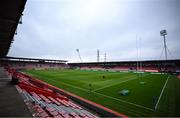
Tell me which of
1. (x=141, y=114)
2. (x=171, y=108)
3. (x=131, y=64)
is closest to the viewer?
(x=141, y=114)

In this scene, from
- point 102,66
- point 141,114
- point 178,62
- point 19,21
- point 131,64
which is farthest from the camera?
point 102,66

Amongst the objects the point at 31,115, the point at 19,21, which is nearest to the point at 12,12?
the point at 19,21

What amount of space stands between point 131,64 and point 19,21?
59857 millimetres

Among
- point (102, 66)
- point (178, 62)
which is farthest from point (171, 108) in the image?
point (102, 66)

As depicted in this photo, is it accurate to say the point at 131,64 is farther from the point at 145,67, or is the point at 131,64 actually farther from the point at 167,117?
the point at 167,117

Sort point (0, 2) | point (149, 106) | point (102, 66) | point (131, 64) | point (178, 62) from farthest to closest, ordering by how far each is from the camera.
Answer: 1. point (102, 66)
2. point (131, 64)
3. point (178, 62)
4. point (149, 106)
5. point (0, 2)

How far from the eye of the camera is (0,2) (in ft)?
20.2

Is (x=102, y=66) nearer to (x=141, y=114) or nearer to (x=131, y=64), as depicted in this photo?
(x=131, y=64)

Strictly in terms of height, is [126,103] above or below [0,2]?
below

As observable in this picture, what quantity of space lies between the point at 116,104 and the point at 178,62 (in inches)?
1878

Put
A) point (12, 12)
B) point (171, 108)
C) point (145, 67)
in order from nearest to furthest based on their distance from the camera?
point (12, 12) < point (171, 108) < point (145, 67)

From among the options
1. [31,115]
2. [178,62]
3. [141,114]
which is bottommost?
[141,114]

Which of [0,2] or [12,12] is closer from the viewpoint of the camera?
[0,2]

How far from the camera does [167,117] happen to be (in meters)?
8.73
